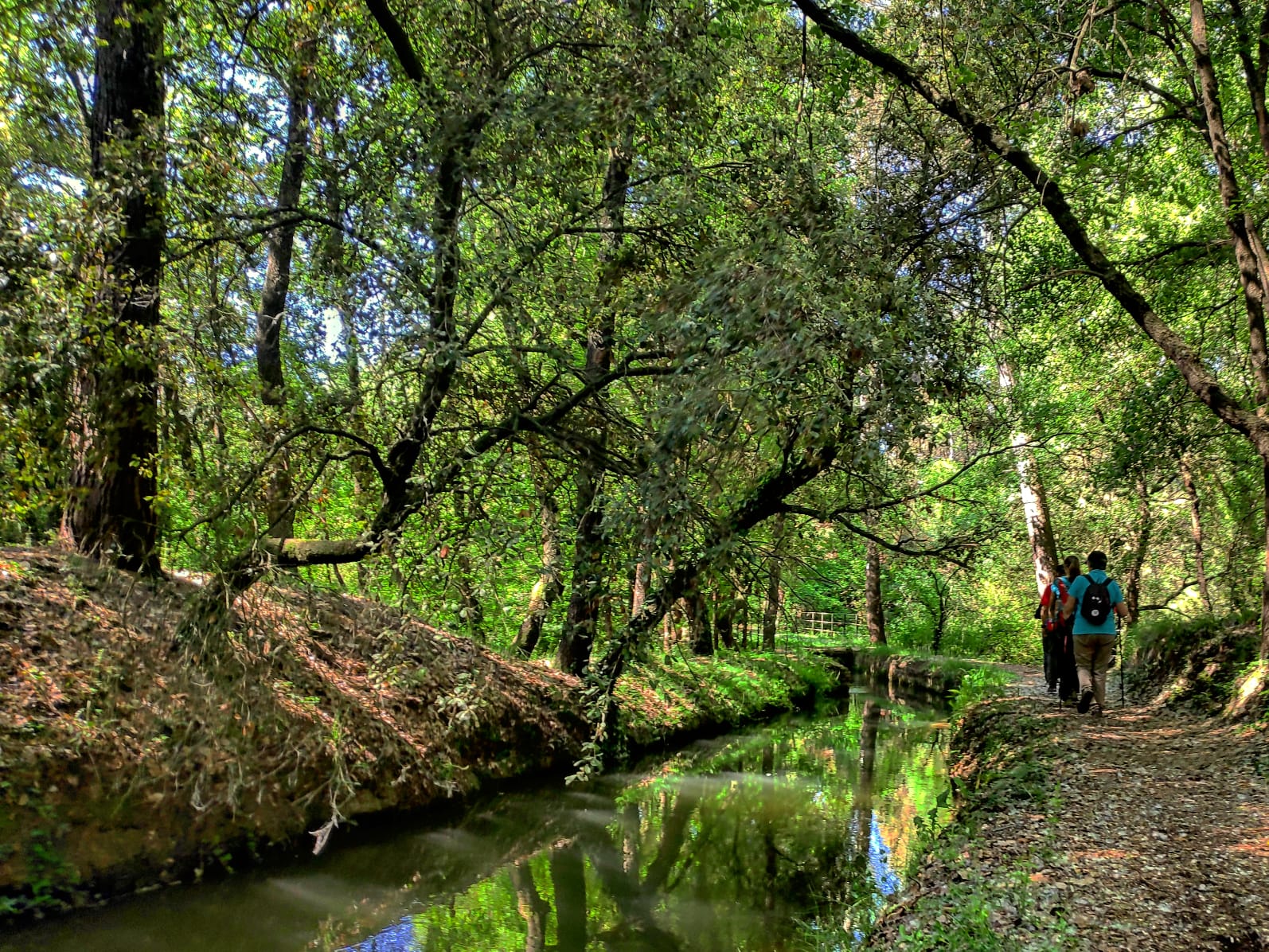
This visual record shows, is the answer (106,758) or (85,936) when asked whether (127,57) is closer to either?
(106,758)

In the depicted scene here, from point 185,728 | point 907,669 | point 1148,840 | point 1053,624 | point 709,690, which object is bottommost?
point 907,669

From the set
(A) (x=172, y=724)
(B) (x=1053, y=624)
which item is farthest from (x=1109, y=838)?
(A) (x=172, y=724)

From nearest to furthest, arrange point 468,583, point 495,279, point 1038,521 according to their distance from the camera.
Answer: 1. point 495,279
2. point 468,583
3. point 1038,521

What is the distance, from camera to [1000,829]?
19.3ft

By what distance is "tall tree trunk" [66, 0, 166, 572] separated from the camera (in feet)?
17.3

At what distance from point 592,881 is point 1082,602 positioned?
19.5 feet

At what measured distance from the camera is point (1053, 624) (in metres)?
10.8

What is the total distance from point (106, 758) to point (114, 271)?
3.70 metres

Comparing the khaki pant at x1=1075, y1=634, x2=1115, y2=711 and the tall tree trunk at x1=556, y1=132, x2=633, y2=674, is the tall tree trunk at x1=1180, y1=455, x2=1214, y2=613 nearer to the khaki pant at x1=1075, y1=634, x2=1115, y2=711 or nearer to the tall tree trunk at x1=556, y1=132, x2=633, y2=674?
the khaki pant at x1=1075, y1=634, x2=1115, y2=711

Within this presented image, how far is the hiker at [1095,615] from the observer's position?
875 cm

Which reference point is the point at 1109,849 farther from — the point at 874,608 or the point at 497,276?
the point at 874,608

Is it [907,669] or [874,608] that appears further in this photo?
[874,608]

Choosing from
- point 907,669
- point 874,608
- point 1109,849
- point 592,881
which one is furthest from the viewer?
point 874,608

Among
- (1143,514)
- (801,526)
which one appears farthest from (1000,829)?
(1143,514)
